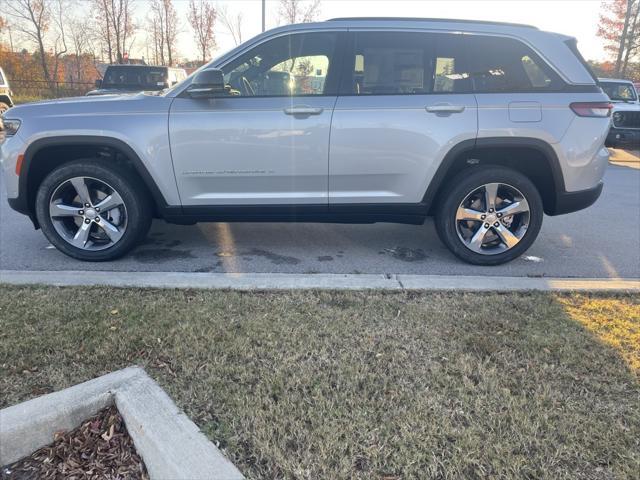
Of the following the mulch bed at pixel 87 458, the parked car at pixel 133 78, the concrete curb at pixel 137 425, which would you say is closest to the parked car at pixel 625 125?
the parked car at pixel 133 78

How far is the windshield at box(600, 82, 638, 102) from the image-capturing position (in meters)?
14.4

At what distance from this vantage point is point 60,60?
27.7 m

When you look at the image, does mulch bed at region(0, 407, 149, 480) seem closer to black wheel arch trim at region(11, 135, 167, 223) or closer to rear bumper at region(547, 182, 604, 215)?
black wheel arch trim at region(11, 135, 167, 223)

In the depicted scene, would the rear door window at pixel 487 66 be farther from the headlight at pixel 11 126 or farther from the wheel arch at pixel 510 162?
the headlight at pixel 11 126

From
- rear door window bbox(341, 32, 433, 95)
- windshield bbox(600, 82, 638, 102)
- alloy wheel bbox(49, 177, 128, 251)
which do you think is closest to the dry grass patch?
rear door window bbox(341, 32, 433, 95)

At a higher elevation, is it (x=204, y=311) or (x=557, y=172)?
(x=557, y=172)

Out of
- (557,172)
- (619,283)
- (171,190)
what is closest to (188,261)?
(171,190)

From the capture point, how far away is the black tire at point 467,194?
4215 millimetres

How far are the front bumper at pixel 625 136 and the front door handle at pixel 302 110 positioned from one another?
1256 cm

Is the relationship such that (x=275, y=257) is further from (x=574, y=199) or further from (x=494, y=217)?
(x=574, y=199)

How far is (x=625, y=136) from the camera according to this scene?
13.6m

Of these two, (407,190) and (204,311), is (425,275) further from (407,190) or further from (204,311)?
(204,311)

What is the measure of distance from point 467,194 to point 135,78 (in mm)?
10594

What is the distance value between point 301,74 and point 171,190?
4.83 ft
